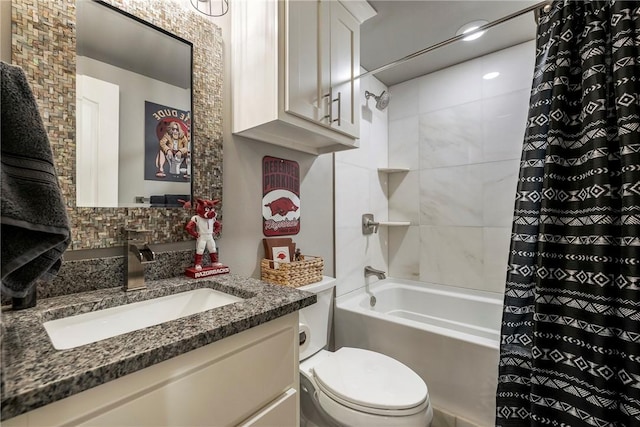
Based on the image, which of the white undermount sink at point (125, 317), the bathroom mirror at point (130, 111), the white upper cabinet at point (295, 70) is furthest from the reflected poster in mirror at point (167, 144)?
the white undermount sink at point (125, 317)

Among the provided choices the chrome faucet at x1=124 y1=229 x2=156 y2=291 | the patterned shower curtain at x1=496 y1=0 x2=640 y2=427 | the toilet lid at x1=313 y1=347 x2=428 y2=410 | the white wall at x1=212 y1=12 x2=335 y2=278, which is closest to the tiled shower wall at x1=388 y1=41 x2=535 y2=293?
the white wall at x1=212 y1=12 x2=335 y2=278

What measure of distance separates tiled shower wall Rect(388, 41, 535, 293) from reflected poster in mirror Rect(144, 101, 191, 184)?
106 centimetres

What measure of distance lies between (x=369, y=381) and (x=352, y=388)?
9cm

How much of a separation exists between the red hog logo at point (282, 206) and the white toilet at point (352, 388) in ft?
1.35

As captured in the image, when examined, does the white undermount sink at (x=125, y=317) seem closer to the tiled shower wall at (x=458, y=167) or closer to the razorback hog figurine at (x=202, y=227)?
the razorback hog figurine at (x=202, y=227)

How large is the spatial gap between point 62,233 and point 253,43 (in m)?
1.00

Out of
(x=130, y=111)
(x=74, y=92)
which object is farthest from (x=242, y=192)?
(x=74, y=92)

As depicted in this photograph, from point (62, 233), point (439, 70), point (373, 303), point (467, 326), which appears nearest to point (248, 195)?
point (62, 233)

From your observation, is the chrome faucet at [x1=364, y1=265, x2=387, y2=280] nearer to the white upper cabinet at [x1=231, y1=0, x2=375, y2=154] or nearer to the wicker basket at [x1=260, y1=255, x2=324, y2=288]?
the wicker basket at [x1=260, y1=255, x2=324, y2=288]

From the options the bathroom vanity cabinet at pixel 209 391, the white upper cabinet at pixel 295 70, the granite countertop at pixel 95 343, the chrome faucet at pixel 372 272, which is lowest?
the chrome faucet at pixel 372 272

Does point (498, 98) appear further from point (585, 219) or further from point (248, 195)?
point (248, 195)

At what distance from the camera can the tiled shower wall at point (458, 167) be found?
1975 mm

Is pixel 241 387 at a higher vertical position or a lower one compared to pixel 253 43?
lower

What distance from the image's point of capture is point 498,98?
2014mm
